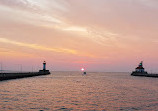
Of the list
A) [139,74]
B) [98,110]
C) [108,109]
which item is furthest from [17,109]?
[139,74]

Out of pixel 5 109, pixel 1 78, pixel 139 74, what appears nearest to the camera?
pixel 5 109

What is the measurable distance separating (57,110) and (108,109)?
679 cm

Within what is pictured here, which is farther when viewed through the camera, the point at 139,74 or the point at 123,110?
the point at 139,74

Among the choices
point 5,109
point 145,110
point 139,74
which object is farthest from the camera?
point 139,74

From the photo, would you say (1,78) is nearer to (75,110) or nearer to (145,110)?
(75,110)

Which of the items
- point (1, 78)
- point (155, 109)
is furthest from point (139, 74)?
point (155, 109)

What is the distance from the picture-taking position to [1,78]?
6744cm

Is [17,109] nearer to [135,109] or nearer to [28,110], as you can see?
[28,110]

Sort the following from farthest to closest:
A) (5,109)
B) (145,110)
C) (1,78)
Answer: (1,78) → (145,110) → (5,109)

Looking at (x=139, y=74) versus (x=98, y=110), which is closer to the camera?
(x=98, y=110)

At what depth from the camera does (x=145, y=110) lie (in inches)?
920

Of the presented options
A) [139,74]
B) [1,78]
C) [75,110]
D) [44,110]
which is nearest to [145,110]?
[75,110]

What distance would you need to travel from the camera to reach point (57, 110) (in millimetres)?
22375

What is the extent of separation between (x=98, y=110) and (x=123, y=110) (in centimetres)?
327
